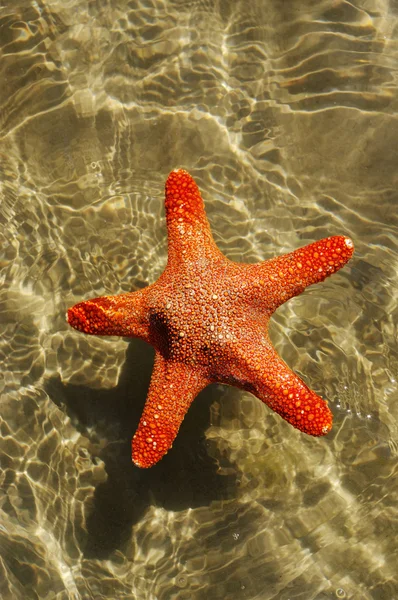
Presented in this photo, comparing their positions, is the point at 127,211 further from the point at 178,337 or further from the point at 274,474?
the point at 274,474

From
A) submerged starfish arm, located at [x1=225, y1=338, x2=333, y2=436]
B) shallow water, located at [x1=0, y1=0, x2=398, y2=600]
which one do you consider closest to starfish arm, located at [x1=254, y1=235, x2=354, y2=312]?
submerged starfish arm, located at [x1=225, y1=338, x2=333, y2=436]

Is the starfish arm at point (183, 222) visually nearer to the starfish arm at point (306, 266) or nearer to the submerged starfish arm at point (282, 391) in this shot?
the starfish arm at point (306, 266)

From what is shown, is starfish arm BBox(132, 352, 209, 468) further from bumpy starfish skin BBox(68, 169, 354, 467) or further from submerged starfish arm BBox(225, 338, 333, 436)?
submerged starfish arm BBox(225, 338, 333, 436)

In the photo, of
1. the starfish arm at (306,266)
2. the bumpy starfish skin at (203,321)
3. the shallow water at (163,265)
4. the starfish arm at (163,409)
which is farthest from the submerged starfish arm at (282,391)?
the shallow water at (163,265)

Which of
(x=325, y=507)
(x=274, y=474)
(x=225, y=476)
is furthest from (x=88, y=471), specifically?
(x=325, y=507)

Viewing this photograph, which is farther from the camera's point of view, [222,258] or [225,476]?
[225,476]
